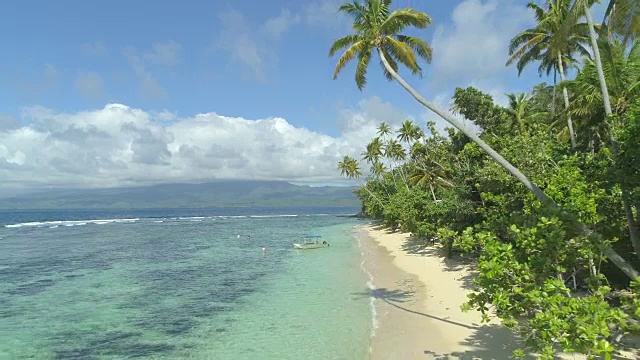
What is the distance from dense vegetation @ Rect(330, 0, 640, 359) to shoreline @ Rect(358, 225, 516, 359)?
1.14 m

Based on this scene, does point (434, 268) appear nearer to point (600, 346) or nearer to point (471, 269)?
point (471, 269)

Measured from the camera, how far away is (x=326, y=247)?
42625 millimetres

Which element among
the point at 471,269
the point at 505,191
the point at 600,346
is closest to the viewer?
the point at 600,346

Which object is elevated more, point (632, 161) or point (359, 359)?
point (632, 161)

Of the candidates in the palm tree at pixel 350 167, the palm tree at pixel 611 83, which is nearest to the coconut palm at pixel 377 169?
the palm tree at pixel 350 167

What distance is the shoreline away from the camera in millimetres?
12312

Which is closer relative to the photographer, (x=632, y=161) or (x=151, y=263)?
(x=632, y=161)

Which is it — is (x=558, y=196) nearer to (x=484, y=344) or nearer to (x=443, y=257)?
(x=484, y=344)

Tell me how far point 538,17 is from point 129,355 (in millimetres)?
28463

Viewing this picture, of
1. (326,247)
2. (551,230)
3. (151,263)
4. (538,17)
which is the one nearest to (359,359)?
(551,230)

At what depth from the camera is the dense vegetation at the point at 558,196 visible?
→ 276 inches

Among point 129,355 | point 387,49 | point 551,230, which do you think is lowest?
point 129,355

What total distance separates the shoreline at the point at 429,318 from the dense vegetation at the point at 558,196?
1.14 meters

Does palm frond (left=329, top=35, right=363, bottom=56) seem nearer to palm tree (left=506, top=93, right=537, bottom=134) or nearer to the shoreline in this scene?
the shoreline
